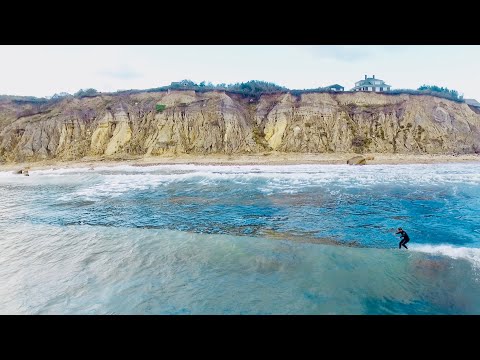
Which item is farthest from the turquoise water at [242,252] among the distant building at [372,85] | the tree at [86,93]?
the distant building at [372,85]

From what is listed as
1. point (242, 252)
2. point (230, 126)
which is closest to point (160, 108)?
point (230, 126)

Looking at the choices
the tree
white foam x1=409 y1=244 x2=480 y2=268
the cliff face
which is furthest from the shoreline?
white foam x1=409 y1=244 x2=480 y2=268

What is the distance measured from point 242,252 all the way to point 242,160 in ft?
90.5

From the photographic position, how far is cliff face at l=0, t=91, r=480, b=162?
41.6 metres

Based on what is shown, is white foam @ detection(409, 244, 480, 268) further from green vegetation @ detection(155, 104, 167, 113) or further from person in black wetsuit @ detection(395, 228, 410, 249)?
green vegetation @ detection(155, 104, 167, 113)

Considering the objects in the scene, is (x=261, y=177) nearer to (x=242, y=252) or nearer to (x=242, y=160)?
(x=242, y=160)

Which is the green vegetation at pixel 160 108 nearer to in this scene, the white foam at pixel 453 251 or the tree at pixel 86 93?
the tree at pixel 86 93

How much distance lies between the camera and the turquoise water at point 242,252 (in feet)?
20.7

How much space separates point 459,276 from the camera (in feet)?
23.6

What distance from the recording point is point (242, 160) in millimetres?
36094

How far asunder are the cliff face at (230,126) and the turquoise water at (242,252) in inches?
930

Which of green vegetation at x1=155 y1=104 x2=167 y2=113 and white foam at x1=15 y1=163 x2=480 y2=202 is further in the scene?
green vegetation at x1=155 y1=104 x2=167 y2=113

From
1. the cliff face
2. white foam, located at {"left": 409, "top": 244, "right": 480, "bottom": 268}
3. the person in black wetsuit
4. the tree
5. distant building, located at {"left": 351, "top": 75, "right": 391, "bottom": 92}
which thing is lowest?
white foam, located at {"left": 409, "top": 244, "right": 480, "bottom": 268}

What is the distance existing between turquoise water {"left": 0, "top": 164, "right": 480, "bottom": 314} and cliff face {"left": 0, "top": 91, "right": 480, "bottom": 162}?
23626 millimetres
